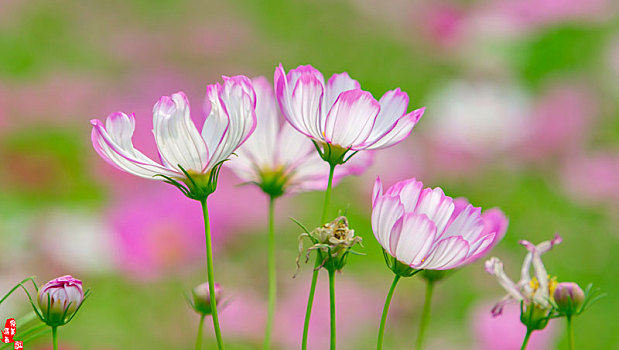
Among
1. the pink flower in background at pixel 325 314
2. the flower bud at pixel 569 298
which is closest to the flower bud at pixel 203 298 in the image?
the flower bud at pixel 569 298

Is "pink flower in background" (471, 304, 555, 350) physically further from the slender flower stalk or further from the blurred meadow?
the slender flower stalk

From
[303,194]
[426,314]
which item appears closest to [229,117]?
[426,314]

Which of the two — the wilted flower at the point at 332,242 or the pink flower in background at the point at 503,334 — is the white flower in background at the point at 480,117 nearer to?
the pink flower in background at the point at 503,334

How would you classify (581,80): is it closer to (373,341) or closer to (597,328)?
(597,328)

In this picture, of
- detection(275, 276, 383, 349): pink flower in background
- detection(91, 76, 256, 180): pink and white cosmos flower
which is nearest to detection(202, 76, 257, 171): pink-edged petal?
detection(91, 76, 256, 180): pink and white cosmos flower

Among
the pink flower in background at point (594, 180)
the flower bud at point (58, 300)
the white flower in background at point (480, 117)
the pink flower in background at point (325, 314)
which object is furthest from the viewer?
the white flower in background at point (480, 117)

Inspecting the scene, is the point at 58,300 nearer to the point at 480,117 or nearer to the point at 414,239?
the point at 414,239

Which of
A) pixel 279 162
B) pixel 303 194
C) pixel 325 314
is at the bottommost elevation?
pixel 325 314
